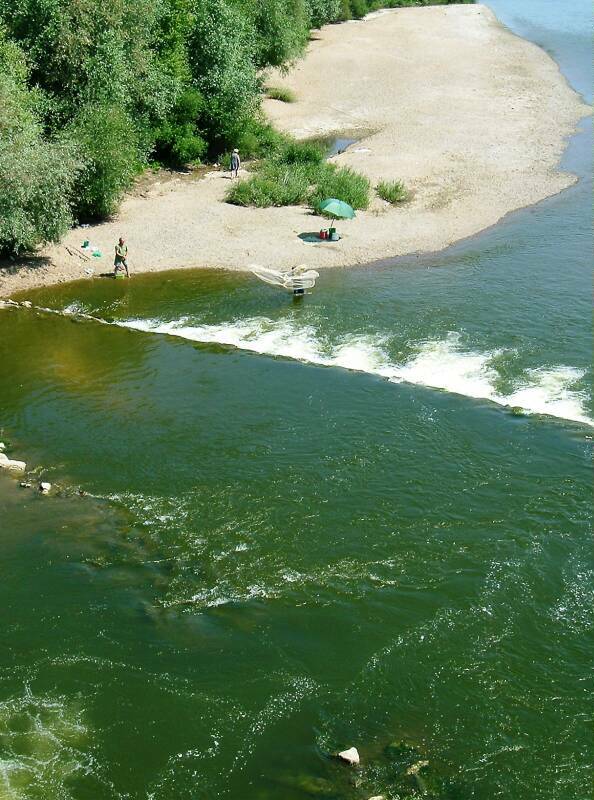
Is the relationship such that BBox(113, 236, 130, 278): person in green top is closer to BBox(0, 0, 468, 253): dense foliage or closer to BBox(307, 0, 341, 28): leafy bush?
BBox(0, 0, 468, 253): dense foliage

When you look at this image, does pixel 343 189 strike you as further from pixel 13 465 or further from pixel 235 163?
pixel 13 465

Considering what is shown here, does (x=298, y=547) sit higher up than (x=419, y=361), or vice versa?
(x=419, y=361)

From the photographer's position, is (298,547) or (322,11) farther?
(322,11)

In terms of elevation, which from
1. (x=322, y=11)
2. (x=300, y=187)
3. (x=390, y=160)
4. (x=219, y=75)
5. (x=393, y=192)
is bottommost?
(x=393, y=192)

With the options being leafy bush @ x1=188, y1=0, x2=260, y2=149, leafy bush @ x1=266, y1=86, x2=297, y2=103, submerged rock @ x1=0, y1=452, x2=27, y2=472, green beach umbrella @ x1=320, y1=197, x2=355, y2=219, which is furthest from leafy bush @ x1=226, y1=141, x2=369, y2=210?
submerged rock @ x1=0, y1=452, x2=27, y2=472

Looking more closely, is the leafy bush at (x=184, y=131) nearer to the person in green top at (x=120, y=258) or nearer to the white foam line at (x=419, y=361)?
the person in green top at (x=120, y=258)

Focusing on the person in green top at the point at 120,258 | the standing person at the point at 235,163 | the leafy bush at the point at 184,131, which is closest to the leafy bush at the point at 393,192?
the standing person at the point at 235,163

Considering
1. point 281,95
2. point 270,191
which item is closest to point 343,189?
point 270,191
